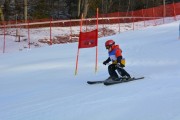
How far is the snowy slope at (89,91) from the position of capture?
842cm

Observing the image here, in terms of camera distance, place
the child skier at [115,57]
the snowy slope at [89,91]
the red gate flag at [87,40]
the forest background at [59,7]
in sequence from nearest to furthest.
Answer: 1. the snowy slope at [89,91]
2. the child skier at [115,57]
3. the red gate flag at [87,40]
4. the forest background at [59,7]

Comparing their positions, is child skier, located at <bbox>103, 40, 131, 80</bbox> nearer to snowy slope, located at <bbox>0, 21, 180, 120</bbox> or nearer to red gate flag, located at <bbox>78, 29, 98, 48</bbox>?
snowy slope, located at <bbox>0, 21, 180, 120</bbox>

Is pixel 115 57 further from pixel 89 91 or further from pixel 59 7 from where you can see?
pixel 59 7

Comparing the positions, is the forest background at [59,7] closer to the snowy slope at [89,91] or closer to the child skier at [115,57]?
the snowy slope at [89,91]

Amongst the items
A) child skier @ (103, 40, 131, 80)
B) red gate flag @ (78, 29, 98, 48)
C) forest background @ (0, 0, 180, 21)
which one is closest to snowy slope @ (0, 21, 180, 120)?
child skier @ (103, 40, 131, 80)

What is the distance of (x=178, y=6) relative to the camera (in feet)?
159

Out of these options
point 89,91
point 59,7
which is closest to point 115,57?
point 89,91

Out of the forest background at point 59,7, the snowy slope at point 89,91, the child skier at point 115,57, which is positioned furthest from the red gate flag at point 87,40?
the forest background at point 59,7

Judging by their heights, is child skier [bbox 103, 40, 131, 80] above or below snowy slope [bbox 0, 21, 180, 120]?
above

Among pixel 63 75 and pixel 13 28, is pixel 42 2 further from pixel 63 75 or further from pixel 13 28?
pixel 63 75

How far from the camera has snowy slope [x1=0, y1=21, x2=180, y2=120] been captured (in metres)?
8.42

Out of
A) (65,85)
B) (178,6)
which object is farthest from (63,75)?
(178,6)

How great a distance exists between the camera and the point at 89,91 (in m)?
11.1

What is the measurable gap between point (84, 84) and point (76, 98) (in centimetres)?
237
